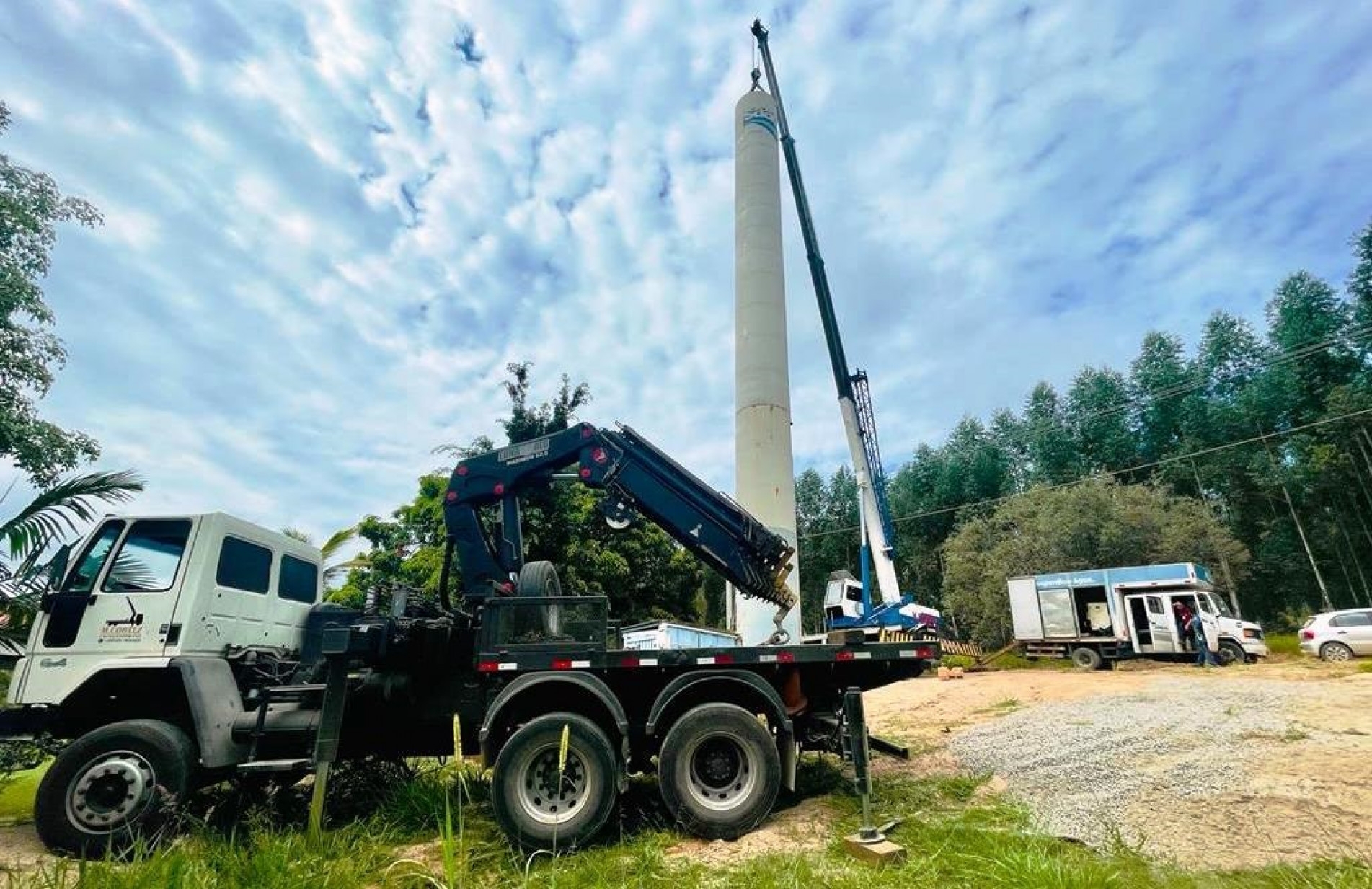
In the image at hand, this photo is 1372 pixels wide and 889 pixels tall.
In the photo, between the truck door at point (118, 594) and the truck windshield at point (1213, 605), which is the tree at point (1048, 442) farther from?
the truck door at point (118, 594)

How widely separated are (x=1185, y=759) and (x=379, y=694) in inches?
327

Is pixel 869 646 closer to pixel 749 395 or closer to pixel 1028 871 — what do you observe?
pixel 1028 871

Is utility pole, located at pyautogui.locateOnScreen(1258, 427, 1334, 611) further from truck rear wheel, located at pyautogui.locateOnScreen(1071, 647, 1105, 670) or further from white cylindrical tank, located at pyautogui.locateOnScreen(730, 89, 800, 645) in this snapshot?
white cylindrical tank, located at pyautogui.locateOnScreen(730, 89, 800, 645)

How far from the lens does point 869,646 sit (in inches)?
264

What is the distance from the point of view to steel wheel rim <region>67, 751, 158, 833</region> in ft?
18.3

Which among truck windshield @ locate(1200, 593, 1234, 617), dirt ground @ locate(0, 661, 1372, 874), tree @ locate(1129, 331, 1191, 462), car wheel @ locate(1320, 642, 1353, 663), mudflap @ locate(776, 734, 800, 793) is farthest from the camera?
tree @ locate(1129, 331, 1191, 462)

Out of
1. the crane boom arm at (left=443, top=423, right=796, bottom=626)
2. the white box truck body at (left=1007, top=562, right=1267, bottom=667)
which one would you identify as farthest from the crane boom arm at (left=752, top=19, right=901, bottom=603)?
the crane boom arm at (left=443, top=423, right=796, bottom=626)

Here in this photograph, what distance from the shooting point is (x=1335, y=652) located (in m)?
18.8

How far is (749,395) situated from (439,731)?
42.2ft

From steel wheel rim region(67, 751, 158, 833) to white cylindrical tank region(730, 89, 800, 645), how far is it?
1165cm

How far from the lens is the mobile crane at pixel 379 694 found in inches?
224

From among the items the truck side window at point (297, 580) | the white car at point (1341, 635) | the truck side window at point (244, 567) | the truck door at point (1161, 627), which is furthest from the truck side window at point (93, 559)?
the white car at point (1341, 635)

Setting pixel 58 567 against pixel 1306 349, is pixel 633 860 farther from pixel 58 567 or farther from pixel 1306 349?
pixel 1306 349

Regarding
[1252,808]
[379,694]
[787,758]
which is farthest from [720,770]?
[1252,808]
